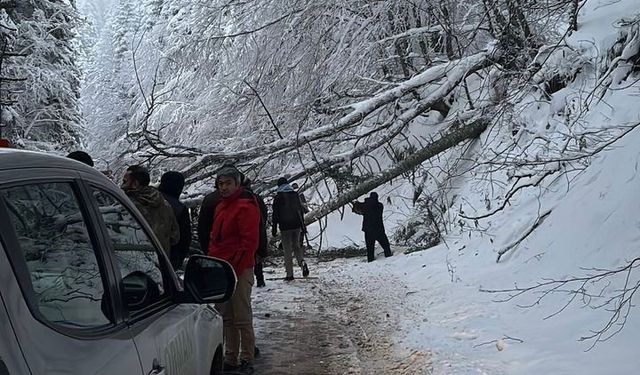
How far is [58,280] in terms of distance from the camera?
208cm

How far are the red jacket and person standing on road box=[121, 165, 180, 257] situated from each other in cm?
42

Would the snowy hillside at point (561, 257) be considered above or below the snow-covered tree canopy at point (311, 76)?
below

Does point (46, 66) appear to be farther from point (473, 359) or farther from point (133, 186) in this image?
point (473, 359)

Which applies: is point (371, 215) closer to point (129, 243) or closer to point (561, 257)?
point (561, 257)

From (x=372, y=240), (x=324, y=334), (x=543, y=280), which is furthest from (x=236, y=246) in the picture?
(x=372, y=240)

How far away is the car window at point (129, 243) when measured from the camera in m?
2.59

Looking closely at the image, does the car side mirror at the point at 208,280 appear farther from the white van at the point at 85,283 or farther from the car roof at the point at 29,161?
the car roof at the point at 29,161

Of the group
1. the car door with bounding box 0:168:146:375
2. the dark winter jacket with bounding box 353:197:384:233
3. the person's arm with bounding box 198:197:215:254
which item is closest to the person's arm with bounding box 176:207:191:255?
the person's arm with bounding box 198:197:215:254

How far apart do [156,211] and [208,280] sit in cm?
280

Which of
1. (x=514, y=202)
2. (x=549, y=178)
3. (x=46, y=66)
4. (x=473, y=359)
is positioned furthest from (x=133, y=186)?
(x=46, y=66)

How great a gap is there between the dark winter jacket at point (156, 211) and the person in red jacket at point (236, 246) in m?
0.41

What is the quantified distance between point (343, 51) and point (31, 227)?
10082 mm

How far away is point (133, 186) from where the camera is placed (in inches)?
233

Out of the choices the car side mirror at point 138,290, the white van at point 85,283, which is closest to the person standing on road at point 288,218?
the white van at point 85,283
